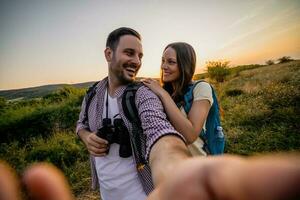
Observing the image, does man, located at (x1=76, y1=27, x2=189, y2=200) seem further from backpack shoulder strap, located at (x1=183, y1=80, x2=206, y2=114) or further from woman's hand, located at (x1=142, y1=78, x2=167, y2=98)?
backpack shoulder strap, located at (x1=183, y1=80, x2=206, y2=114)

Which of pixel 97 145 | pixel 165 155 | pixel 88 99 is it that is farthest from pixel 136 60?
pixel 165 155

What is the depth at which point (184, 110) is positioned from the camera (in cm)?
229

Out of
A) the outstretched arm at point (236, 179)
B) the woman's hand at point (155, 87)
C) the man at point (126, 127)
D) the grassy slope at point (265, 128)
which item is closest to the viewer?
the outstretched arm at point (236, 179)

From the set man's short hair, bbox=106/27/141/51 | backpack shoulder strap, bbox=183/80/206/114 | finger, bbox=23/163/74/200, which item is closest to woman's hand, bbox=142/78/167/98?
backpack shoulder strap, bbox=183/80/206/114

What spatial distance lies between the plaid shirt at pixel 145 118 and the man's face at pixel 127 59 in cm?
22

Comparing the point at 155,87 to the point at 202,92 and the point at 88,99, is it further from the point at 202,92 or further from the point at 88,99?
the point at 88,99

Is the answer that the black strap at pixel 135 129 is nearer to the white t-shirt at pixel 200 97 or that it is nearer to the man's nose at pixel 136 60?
the white t-shirt at pixel 200 97

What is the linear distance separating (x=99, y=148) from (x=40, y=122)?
1112 centimetres

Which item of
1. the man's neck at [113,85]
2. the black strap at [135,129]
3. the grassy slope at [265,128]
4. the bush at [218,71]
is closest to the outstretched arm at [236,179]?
the black strap at [135,129]

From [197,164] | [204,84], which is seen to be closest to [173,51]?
[204,84]

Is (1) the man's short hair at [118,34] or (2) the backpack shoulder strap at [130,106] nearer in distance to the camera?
(2) the backpack shoulder strap at [130,106]

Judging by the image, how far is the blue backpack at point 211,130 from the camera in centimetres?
229

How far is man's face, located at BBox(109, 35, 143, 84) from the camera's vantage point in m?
2.45

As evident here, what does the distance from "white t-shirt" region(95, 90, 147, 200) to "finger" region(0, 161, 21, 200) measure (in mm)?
1608
